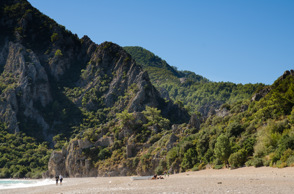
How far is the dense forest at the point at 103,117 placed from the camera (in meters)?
49.9

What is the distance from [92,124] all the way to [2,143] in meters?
39.0

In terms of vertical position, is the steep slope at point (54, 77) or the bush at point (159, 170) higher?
the steep slope at point (54, 77)

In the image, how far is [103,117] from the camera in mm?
148625

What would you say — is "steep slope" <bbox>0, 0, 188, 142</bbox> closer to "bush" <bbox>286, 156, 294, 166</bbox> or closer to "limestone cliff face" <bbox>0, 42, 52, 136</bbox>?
"limestone cliff face" <bbox>0, 42, 52, 136</bbox>

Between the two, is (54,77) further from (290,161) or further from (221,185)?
(221,185)

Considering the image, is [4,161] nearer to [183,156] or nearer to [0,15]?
[183,156]

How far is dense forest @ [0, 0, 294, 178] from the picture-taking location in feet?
164

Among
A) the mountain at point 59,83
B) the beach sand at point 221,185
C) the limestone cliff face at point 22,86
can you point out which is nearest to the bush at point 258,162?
the beach sand at point 221,185

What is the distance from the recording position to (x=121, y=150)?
79375 millimetres

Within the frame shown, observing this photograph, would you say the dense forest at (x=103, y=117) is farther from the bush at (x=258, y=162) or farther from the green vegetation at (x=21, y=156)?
the green vegetation at (x=21, y=156)

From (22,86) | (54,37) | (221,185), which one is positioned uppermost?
(54,37)

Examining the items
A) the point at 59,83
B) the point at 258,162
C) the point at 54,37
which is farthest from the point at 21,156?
the point at 258,162

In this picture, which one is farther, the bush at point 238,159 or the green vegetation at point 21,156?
the green vegetation at point 21,156

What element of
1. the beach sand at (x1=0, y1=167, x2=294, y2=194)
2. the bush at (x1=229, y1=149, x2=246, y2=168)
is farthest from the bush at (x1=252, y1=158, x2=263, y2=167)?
the bush at (x1=229, y1=149, x2=246, y2=168)
